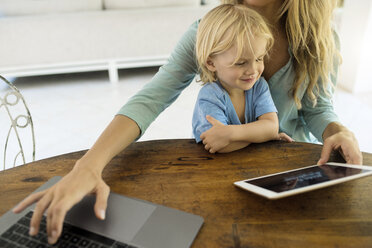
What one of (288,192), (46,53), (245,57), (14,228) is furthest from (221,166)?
(46,53)

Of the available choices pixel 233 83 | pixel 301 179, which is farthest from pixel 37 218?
pixel 233 83

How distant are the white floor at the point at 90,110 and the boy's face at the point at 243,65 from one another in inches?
51.3

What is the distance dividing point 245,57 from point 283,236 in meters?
0.46

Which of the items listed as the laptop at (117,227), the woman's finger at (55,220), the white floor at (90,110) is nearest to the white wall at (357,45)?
the white floor at (90,110)

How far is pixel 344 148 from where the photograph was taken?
69 centimetres

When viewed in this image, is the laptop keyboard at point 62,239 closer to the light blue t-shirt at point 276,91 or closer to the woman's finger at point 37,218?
the woman's finger at point 37,218

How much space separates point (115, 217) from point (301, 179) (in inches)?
13.1

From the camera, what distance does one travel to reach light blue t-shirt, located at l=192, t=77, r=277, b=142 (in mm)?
828

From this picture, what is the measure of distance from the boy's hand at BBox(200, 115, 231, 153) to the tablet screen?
0.45 ft

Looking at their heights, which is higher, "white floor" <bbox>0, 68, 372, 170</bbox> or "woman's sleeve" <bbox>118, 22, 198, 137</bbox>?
"woman's sleeve" <bbox>118, 22, 198, 137</bbox>

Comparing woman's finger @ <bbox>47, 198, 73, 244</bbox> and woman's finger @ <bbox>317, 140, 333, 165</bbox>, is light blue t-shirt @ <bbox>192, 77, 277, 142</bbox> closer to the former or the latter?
woman's finger @ <bbox>317, 140, 333, 165</bbox>

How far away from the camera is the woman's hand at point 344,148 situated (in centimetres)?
67

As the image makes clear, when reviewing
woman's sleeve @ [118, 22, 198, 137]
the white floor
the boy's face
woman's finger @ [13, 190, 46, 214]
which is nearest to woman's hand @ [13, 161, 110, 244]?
woman's finger @ [13, 190, 46, 214]

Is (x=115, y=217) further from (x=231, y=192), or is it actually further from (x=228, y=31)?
(x=228, y=31)
